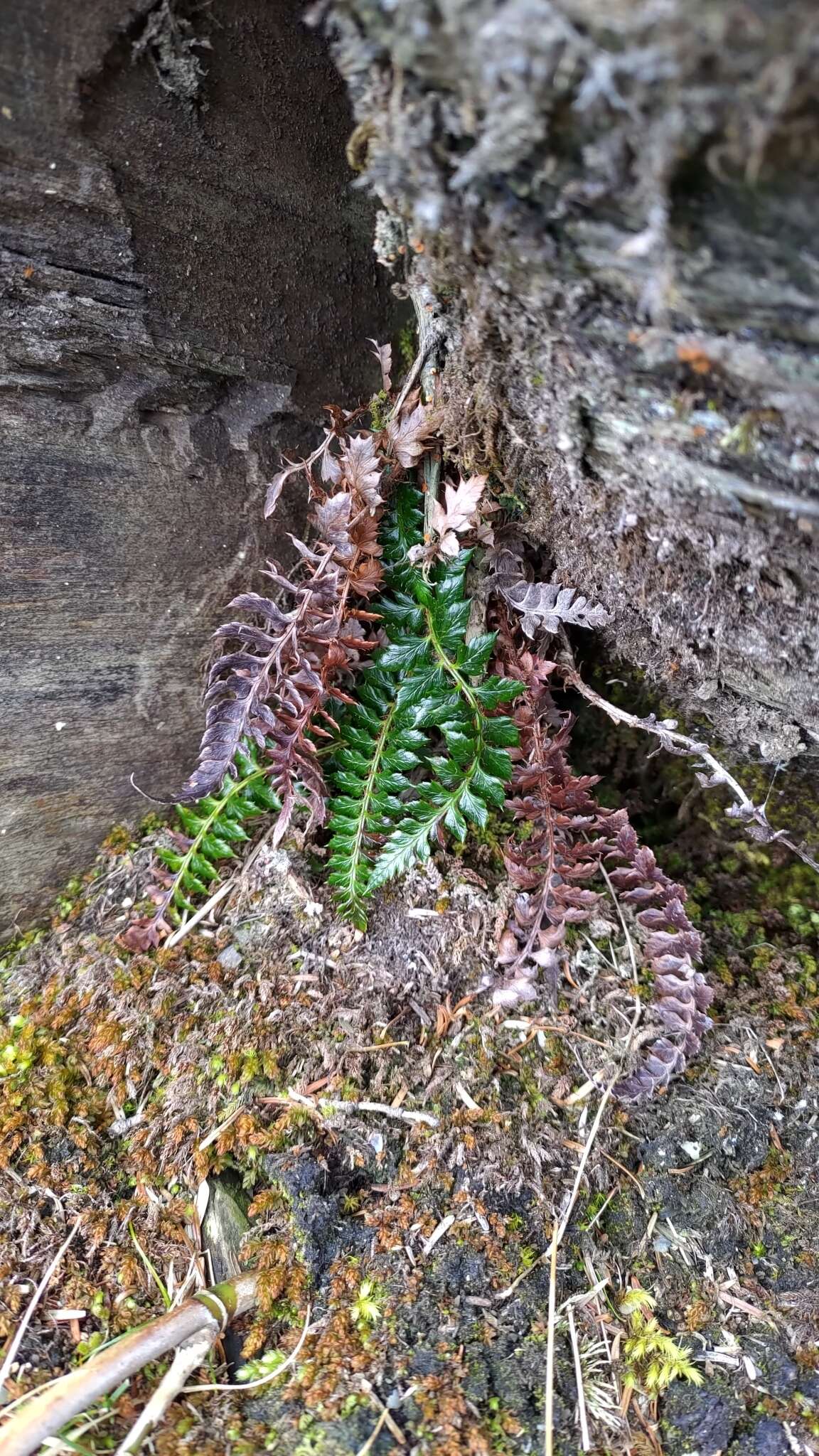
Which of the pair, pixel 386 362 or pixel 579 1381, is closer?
pixel 579 1381

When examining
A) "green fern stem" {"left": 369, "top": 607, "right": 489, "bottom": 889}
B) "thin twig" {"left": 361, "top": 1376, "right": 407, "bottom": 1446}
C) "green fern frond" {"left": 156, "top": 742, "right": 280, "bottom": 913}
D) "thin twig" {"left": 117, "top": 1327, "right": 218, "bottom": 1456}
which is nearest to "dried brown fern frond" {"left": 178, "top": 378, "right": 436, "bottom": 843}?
"green fern frond" {"left": 156, "top": 742, "right": 280, "bottom": 913}

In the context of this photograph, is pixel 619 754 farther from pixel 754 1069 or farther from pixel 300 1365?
pixel 300 1365

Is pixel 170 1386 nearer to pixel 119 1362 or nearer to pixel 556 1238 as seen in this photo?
pixel 119 1362

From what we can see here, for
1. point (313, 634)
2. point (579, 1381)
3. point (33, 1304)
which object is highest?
point (313, 634)

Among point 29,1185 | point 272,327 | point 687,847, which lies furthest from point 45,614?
point 687,847

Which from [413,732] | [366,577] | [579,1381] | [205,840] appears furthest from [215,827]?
[579,1381]

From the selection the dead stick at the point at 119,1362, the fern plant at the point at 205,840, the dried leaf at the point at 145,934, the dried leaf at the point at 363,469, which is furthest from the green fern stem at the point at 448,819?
the dead stick at the point at 119,1362

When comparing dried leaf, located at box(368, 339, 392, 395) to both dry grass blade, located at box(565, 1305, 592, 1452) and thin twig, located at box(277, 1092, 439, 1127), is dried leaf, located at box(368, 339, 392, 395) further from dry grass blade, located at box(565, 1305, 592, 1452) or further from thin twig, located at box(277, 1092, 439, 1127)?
dry grass blade, located at box(565, 1305, 592, 1452)
